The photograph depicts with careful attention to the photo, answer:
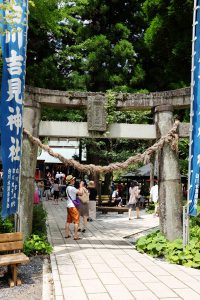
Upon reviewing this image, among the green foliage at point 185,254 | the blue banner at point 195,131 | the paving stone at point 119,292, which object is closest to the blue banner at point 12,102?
the paving stone at point 119,292

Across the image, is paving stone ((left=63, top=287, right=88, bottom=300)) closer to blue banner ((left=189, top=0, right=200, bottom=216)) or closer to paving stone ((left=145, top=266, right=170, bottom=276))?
paving stone ((left=145, top=266, right=170, bottom=276))

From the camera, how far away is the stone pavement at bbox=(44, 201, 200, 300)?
6105 millimetres

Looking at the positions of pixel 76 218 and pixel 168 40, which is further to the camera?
pixel 168 40

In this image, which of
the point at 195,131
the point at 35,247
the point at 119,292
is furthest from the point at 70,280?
the point at 195,131

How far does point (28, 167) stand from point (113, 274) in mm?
3685

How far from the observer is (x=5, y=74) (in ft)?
25.8

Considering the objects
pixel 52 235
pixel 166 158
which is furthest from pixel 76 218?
pixel 166 158

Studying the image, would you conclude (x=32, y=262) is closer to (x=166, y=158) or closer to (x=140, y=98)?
(x=166, y=158)

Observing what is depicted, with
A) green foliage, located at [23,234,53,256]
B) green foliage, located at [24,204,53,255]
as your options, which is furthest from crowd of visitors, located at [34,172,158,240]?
green foliage, located at [23,234,53,256]

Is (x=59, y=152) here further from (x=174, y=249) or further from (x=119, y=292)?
(x=119, y=292)

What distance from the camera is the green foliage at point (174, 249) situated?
827 cm

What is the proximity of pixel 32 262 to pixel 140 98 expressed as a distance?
5124mm

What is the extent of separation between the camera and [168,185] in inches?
382

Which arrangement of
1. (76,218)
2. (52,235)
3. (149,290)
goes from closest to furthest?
(149,290) → (76,218) → (52,235)
